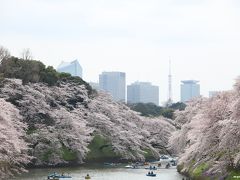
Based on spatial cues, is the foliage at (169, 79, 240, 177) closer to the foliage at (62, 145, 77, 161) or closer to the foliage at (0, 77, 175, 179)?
the foliage at (0, 77, 175, 179)

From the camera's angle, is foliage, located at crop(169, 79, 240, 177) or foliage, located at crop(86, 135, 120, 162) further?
foliage, located at crop(86, 135, 120, 162)

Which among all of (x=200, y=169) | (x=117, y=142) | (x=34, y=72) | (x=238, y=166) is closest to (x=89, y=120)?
(x=117, y=142)

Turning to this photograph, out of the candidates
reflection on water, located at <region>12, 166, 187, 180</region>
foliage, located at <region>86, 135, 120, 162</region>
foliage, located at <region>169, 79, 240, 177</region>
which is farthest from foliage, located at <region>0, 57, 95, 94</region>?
foliage, located at <region>169, 79, 240, 177</region>

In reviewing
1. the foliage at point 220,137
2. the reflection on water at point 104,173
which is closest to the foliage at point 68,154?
the reflection on water at point 104,173

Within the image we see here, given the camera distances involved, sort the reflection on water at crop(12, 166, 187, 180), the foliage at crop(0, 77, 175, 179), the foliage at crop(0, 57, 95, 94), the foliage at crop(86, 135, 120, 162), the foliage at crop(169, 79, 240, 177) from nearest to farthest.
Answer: the foliage at crop(169, 79, 240, 177), the reflection on water at crop(12, 166, 187, 180), the foliage at crop(0, 77, 175, 179), the foliage at crop(0, 57, 95, 94), the foliage at crop(86, 135, 120, 162)

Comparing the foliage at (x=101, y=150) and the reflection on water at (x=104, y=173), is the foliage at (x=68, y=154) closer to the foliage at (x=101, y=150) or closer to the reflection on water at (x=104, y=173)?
the reflection on water at (x=104, y=173)

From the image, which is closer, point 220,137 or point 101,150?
→ point 220,137

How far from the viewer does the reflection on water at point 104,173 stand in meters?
45.1

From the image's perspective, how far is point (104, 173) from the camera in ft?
163

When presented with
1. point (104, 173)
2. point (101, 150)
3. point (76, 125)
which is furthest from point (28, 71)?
point (104, 173)

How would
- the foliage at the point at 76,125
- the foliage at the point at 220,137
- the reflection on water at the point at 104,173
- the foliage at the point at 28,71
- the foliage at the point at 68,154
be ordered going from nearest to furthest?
the foliage at the point at 220,137 < the reflection on water at the point at 104,173 < the foliage at the point at 76,125 < the foliage at the point at 68,154 < the foliage at the point at 28,71

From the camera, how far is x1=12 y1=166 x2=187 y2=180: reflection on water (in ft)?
148

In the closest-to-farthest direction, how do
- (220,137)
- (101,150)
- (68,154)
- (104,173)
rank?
(220,137), (104,173), (68,154), (101,150)

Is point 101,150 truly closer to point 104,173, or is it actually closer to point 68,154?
point 68,154
